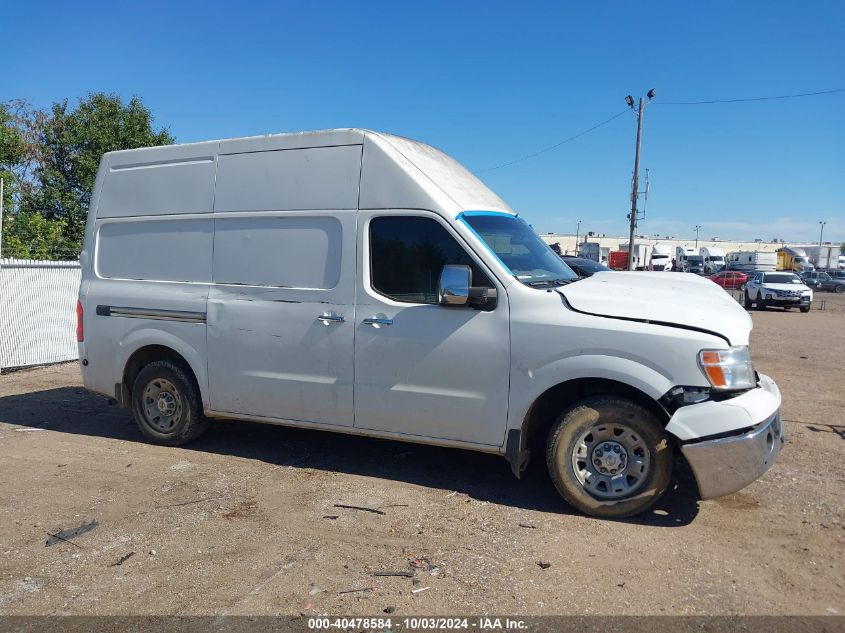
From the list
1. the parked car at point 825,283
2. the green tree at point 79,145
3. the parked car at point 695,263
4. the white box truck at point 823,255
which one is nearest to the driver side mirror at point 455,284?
the green tree at point 79,145

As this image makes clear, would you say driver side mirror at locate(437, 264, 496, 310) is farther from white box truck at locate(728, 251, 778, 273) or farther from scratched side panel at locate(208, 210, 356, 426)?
white box truck at locate(728, 251, 778, 273)

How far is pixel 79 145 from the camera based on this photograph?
2295 cm

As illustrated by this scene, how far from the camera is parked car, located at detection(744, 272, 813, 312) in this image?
26.0 m

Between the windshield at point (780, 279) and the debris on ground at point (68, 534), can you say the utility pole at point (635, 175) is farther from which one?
the debris on ground at point (68, 534)

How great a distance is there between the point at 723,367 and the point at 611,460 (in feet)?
3.07

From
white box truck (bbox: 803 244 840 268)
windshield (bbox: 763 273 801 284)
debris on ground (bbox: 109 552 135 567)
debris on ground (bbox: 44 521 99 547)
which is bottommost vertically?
debris on ground (bbox: 44 521 99 547)

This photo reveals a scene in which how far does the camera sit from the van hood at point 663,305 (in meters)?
4.24

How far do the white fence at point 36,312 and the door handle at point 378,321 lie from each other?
7.56 metres

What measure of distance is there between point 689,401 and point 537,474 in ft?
5.33

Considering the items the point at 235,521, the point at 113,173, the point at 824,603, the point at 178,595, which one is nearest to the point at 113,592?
the point at 178,595

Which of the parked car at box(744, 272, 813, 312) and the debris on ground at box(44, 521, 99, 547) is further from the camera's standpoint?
the parked car at box(744, 272, 813, 312)

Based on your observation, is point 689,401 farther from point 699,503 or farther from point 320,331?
point 320,331

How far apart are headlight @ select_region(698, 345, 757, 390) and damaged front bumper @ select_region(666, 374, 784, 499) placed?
101 millimetres

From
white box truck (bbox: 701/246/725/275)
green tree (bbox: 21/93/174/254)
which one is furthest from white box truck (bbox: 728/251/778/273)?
green tree (bbox: 21/93/174/254)
